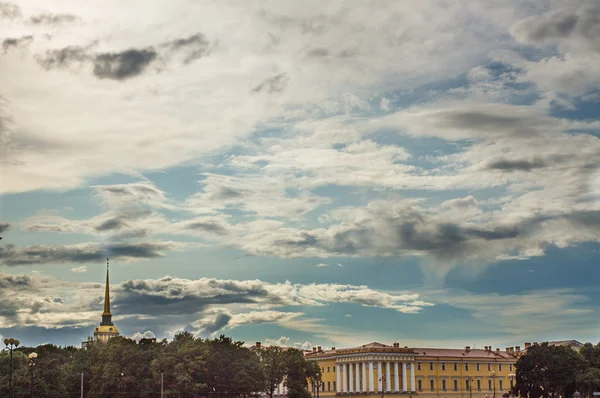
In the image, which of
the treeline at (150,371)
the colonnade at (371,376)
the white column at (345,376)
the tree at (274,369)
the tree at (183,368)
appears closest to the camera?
the treeline at (150,371)

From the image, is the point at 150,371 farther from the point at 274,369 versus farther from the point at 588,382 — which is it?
the point at 588,382

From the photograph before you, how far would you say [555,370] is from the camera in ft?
441

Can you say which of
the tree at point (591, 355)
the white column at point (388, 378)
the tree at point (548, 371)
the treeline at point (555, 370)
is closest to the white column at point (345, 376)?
the white column at point (388, 378)

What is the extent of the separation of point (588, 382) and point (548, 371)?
9831 mm

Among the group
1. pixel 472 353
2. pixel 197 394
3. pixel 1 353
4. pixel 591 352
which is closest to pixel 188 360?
pixel 197 394

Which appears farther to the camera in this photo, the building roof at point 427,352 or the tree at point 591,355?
the building roof at point 427,352

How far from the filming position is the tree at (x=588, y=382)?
416 ft

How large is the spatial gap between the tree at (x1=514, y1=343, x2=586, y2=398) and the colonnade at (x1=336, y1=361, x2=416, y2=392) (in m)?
39.3

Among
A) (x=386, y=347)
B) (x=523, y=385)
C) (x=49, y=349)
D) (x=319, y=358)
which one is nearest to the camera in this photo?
(x=523, y=385)

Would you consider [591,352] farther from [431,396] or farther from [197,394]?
[197,394]

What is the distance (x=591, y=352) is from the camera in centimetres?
13888

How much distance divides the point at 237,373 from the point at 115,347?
2080 centimetres

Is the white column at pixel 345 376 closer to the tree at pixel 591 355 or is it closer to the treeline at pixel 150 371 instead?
the treeline at pixel 150 371

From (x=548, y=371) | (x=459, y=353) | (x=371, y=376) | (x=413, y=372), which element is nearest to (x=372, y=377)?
(x=371, y=376)
